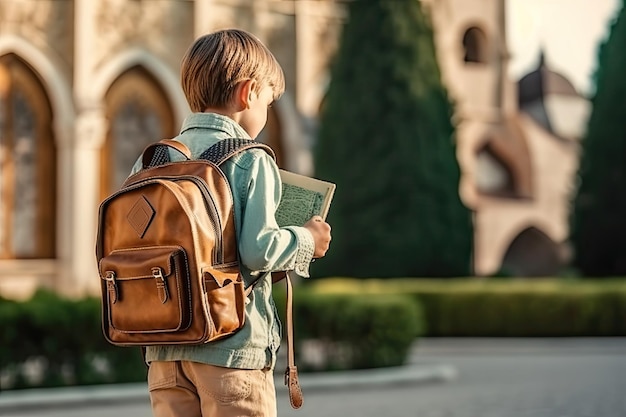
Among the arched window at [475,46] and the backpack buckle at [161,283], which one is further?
the arched window at [475,46]

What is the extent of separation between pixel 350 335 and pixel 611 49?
44.7 ft

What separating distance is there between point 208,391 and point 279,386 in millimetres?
9286

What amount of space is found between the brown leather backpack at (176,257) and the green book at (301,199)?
17 cm

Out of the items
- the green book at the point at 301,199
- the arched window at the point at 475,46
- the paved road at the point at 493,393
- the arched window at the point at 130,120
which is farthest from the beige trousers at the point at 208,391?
the arched window at the point at 475,46

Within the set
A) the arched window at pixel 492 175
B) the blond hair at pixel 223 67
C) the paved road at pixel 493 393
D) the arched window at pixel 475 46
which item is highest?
the arched window at pixel 475 46

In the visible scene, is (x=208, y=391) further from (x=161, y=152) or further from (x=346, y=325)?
(x=346, y=325)

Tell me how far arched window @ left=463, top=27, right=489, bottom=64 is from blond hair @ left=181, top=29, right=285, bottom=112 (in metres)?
28.4

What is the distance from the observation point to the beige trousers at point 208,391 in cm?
324

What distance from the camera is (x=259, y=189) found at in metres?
3.27

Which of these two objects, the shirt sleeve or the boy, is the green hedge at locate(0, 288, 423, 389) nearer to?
the boy

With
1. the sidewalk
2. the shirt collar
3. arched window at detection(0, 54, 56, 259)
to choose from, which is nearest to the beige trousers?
the shirt collar

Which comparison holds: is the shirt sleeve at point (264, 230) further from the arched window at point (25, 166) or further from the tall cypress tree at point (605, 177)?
the tall cypress tree at point (605, 177)

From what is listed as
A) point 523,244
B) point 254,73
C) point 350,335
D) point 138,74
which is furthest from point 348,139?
point 254,73

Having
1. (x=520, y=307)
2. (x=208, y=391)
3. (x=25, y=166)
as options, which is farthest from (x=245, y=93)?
(x=25, y=166)
